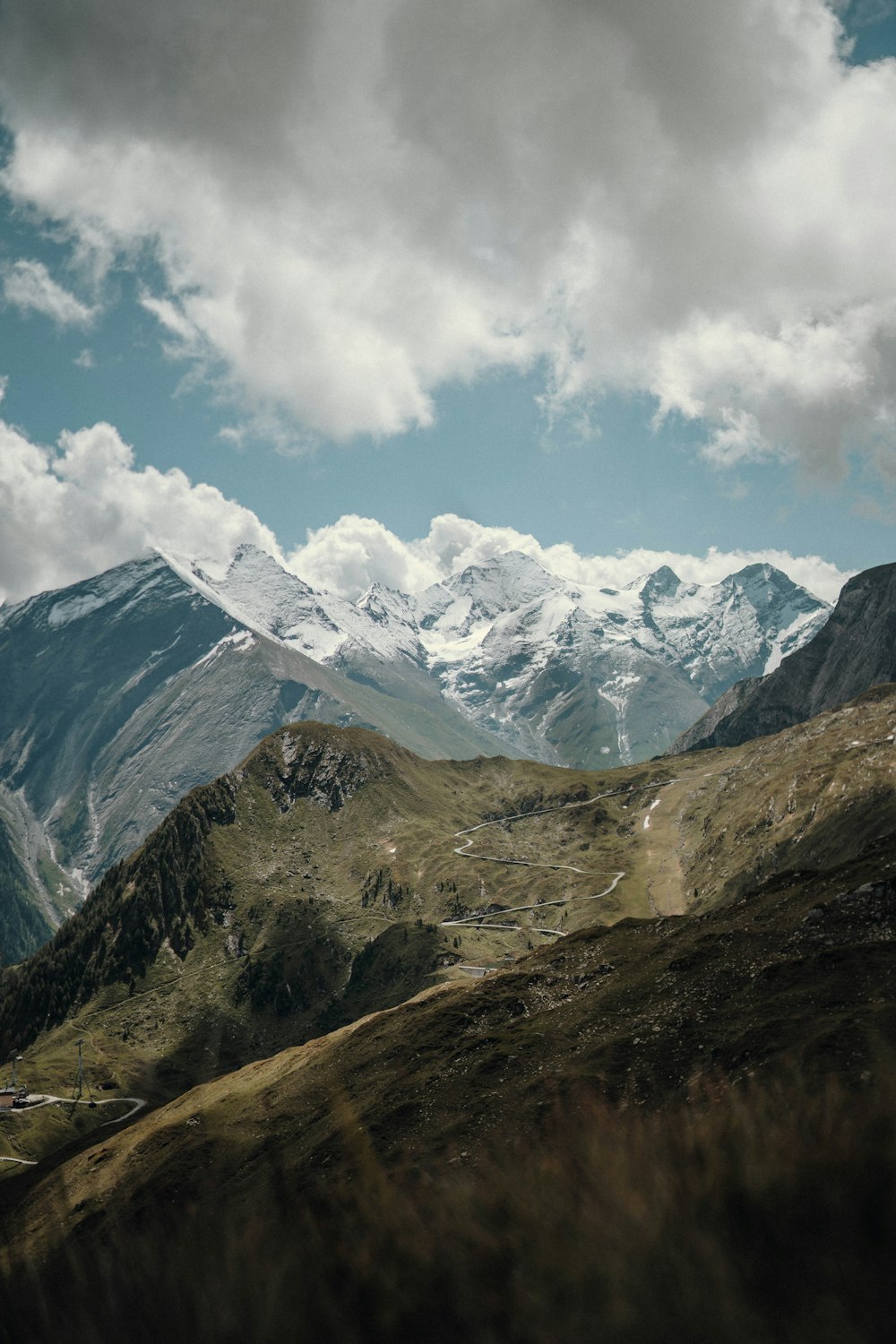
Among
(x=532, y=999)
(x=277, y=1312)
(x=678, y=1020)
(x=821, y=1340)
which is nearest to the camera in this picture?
(x=821, y=1340)

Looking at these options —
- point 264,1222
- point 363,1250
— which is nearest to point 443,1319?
point 363,1250

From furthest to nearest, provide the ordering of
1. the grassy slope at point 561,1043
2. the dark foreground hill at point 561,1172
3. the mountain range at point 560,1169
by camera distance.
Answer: the grassy slope at point 561,1043 → the mountain range at point 560,1169 → the dark foreground hill at point 561,1172

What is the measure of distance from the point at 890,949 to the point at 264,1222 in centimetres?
4968

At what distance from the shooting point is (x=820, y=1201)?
30156 millimetres

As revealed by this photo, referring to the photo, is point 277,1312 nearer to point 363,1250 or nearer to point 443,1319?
point 363,1250

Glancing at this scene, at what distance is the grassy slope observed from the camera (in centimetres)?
5516

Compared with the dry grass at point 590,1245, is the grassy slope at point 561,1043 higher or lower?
lower

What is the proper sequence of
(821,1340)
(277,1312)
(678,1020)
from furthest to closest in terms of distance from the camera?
(678,1020) < (277,1312) < (821,1340)

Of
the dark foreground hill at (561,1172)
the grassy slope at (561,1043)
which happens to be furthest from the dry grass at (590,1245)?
the grassy slope at (561,1043)

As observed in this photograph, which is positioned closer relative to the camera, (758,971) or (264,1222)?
(264,1222)

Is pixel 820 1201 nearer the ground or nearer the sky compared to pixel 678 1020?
nearer the sky

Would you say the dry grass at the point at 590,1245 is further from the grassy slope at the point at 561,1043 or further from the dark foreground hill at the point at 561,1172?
the grassy slope at the point at 561,1043

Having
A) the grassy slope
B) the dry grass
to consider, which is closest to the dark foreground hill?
the dry grass

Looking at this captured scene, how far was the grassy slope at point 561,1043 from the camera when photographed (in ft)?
181
